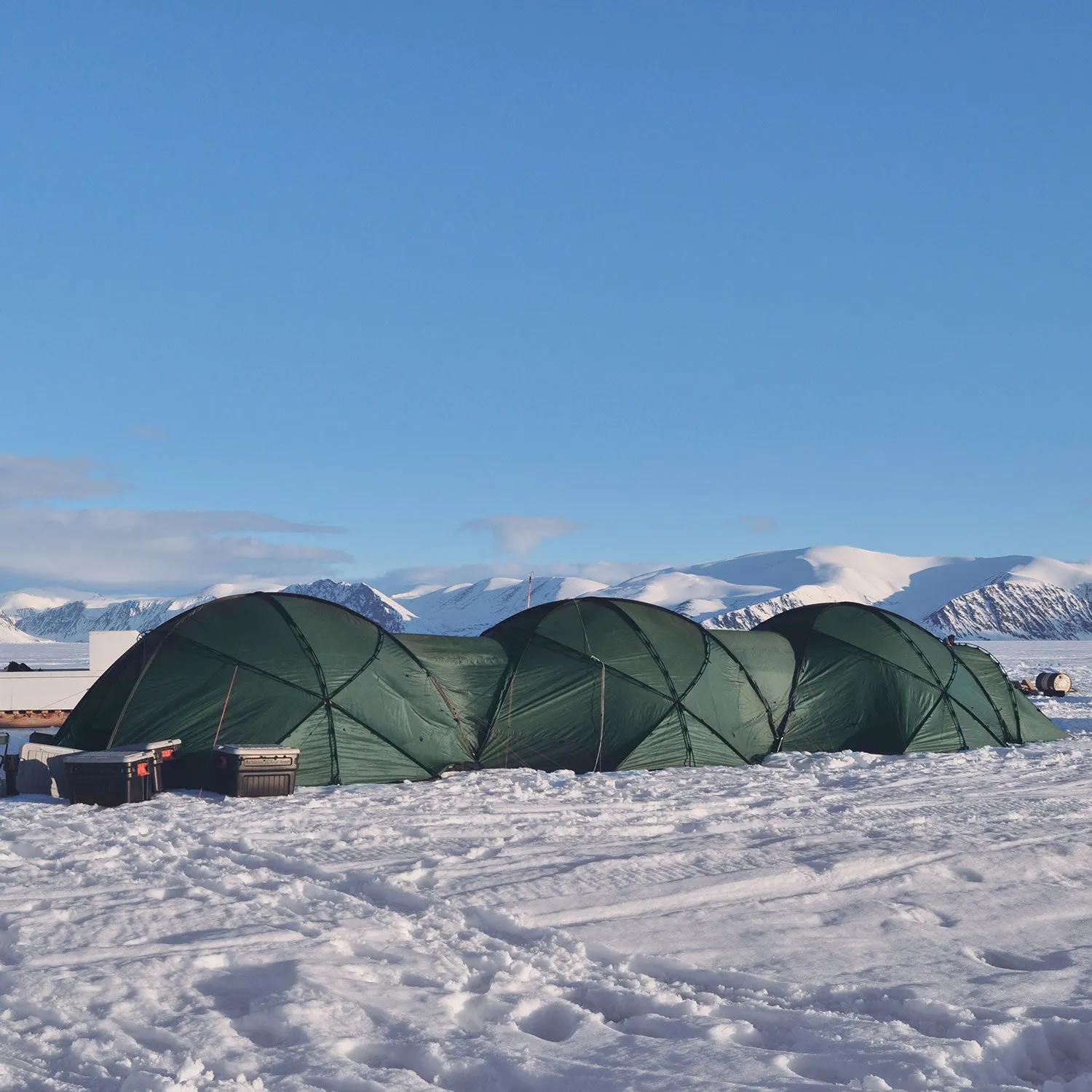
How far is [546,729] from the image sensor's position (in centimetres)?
1691

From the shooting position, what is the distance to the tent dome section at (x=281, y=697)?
14.8m

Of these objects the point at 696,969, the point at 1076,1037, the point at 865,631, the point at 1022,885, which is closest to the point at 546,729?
the point at 865,631

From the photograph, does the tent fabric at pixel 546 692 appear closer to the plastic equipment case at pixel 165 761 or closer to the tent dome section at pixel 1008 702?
the tent dome section at pixel 1008 702

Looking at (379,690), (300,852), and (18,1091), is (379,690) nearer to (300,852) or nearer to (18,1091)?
(300,852)

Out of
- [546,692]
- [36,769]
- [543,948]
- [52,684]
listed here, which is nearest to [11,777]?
[36,769]

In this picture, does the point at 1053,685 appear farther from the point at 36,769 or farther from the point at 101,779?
the point at 36,769

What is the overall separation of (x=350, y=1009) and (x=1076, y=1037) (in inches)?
156

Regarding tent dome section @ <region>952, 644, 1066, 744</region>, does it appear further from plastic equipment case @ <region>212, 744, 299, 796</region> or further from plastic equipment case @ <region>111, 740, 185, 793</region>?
plastic equipment case @ <region>111, 740, 185, 793</region>

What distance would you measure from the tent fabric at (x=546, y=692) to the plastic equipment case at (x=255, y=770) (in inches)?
31.6

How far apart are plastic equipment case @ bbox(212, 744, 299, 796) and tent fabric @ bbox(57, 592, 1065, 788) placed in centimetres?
80

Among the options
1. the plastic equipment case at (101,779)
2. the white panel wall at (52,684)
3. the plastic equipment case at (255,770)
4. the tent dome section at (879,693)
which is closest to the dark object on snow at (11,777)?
the plastic equipment case at (101,779)

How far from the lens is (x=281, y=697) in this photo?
1503cm

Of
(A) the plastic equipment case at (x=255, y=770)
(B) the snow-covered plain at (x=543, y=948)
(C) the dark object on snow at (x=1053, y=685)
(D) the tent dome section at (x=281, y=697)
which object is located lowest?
(C) the dark object on snow at (x=1053, y=685)

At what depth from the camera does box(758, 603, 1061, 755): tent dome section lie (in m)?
19.2
